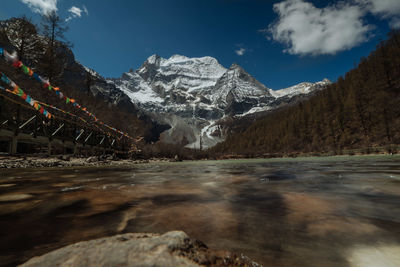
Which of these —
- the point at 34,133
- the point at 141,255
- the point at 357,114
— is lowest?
the point at 141,255

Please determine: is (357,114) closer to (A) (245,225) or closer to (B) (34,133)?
(A) (245,225)

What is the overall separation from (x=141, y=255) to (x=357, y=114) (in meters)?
54.8

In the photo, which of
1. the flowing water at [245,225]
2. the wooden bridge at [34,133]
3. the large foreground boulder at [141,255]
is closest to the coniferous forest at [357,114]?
the flowing water at [245,225]

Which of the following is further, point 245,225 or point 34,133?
point 34,133

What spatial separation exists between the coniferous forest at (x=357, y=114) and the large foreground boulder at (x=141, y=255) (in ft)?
123

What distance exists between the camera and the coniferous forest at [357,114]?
121ft

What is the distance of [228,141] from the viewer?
9206cm

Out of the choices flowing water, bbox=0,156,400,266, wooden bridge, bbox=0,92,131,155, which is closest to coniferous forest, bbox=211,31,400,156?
flowing water, bbox=0,156,400,266

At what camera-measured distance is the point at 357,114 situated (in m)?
42.5

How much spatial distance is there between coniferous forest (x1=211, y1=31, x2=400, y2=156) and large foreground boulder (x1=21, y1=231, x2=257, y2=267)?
37.4 metres

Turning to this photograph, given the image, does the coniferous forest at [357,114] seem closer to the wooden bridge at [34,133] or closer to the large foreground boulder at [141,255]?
the large foreground boulder at [141,255]

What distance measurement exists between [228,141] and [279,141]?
101 feet

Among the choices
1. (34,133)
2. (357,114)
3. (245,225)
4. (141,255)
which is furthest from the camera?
(357,114)

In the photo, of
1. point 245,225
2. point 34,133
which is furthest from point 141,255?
point 34,133
